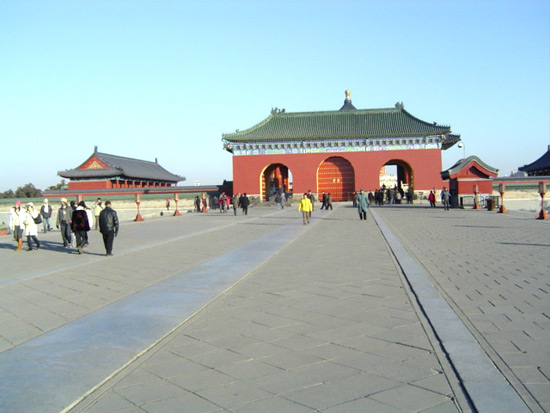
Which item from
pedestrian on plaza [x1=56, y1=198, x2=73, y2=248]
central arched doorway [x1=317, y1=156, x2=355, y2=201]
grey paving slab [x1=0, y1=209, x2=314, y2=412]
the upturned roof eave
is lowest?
grey paving slab [x1=0, y1=209, x2=314, y2=412]

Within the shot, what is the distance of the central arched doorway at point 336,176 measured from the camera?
129 ft

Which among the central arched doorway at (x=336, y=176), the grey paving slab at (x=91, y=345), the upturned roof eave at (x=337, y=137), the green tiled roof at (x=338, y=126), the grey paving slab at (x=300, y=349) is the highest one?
the green tiled roof at (x=338, y=126)

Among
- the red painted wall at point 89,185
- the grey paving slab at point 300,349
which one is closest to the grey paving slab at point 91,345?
the grey paving slab at point 300,349

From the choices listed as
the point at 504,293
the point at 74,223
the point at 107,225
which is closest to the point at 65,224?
the point at 74,223

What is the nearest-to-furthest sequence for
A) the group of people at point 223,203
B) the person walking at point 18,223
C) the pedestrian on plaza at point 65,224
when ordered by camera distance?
the person walking at point 18,223 → the pedestrian on plaza at point 65,224 → the group of people at point 223,203

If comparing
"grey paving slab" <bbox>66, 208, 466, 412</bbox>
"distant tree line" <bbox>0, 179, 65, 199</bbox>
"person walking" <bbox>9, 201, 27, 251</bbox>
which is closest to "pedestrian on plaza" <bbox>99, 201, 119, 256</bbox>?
"person walking" <bbox>9, 201, 27, 251</bbox>

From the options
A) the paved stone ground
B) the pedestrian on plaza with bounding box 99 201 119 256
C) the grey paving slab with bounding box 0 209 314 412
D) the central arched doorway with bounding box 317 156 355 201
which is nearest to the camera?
the grey paving slab with bounding box 0 209 314 412

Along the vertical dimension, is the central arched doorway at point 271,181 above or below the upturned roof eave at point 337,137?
below

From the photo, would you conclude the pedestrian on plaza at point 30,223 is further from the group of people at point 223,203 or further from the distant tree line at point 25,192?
the distant tree line at point 25,192

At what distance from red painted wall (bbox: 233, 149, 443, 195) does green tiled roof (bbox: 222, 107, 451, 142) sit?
1.47 meters

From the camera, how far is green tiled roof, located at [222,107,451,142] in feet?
125

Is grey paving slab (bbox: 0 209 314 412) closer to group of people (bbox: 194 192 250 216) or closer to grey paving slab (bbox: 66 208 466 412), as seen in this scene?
grey paving slab (bbox: 66 208 466 412)

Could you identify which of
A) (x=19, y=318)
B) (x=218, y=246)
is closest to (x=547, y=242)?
(x=218, y=246)

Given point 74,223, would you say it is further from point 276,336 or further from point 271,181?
point 271,181
